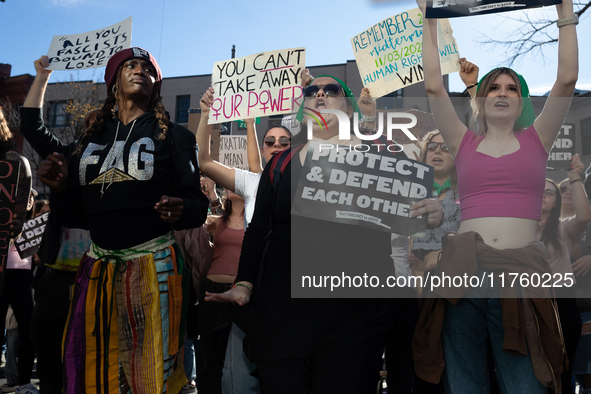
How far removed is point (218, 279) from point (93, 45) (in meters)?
2.33

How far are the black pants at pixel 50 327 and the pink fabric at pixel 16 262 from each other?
4.52ft

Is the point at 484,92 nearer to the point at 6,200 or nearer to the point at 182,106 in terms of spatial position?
the point at 6,200

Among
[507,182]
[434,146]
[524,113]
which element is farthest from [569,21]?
[434,146]

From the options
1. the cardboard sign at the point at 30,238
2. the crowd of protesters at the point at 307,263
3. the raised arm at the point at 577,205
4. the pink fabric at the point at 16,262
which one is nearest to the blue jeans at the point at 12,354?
the pink fabric at the point at 16,262

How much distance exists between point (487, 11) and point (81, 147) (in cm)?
216

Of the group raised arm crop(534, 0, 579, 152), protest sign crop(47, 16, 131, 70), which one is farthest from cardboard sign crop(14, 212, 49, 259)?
raised arm crop(534, 0, 579, 152)

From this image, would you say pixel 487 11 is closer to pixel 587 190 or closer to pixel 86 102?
pixel 587 190

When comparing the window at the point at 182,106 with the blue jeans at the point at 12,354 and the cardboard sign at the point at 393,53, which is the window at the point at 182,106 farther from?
the cardboard sign at the point at 393,53

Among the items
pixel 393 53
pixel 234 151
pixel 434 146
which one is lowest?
pixel 434 146

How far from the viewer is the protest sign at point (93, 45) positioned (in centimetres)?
408

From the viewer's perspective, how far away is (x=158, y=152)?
2396 mm

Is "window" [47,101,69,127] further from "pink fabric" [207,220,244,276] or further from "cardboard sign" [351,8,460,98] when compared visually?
"cardboard sign" [351,8,460,98]

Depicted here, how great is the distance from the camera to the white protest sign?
22.1 ft

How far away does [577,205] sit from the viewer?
11.5 feet
